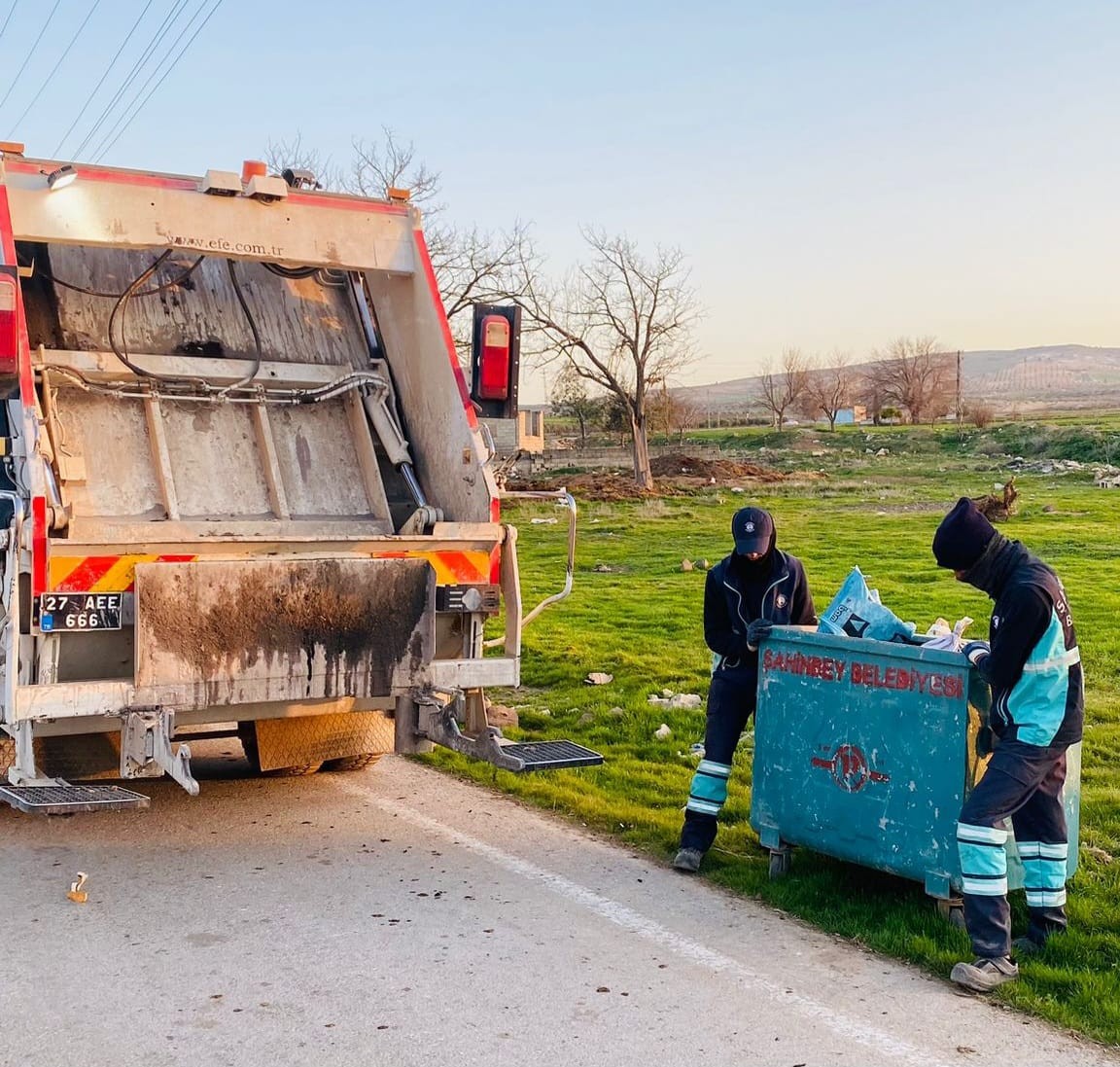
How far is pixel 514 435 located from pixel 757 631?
1649mm

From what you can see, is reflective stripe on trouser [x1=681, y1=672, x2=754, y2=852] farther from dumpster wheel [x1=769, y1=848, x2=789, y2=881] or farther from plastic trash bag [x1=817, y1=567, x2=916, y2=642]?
plastic trash bag [x1=817, y1=567, x2=916, y2=642]

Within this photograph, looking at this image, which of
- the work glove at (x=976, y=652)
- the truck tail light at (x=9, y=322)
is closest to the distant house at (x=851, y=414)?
the work glove at (x=976, y=652)

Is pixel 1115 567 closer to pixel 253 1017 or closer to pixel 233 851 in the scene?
pixel 233 851

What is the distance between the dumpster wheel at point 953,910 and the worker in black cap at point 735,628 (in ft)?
3.68

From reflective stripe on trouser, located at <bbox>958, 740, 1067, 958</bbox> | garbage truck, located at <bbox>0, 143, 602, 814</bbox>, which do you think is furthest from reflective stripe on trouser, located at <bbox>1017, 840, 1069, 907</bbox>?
garbage truck, located at <bbox>0, 143, 602, 814</bbox>

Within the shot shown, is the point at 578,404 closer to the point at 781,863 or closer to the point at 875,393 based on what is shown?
the point at 875,393

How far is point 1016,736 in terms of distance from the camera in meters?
4.52

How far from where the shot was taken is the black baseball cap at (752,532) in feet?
18.3

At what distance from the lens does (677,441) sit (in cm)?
5484

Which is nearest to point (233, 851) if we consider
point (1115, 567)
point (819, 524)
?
point (1115, 567)

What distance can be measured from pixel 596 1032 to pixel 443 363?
11.6ft

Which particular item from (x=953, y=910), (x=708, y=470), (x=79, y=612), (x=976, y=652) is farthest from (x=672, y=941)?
(x=708, y=470)

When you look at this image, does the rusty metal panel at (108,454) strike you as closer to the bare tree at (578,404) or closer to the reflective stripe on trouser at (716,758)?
the reflective stripe on trouser at (716,758)

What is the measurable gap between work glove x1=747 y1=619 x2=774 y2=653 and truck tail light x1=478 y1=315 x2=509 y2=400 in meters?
1.77
